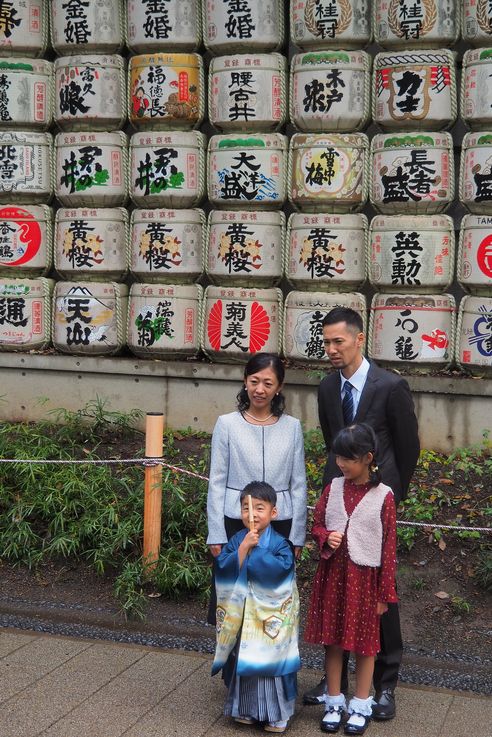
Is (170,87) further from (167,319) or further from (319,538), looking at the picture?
(319,538)

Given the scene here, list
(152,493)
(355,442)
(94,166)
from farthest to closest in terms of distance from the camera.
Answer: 1. (94,166)
2. (152,493)
3. (355,442)

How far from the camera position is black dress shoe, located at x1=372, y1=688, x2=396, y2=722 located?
4641mm

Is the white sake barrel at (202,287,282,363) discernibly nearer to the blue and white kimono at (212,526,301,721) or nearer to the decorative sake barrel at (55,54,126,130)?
the decorative sake barrel at (55,54,126,130)

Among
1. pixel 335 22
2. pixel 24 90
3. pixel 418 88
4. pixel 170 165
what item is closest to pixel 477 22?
pixel 418 88

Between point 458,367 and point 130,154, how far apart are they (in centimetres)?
328

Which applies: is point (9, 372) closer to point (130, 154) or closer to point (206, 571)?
point (130, 154)

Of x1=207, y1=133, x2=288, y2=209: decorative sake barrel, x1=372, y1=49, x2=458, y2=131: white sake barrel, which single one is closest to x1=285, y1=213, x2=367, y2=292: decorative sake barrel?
x1=207, y1=133, x2=288, y2=209: decorative sake barrel

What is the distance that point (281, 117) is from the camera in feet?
27.0

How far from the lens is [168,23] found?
27.5 ft

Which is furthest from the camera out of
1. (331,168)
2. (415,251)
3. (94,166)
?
(94,166)

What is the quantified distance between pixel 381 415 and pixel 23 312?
4956 mm

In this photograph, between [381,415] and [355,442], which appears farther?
[381,415]

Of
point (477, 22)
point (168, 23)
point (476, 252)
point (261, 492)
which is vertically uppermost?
point (168, 23)

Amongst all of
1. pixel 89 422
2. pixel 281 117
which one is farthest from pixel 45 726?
pixel 281 117
